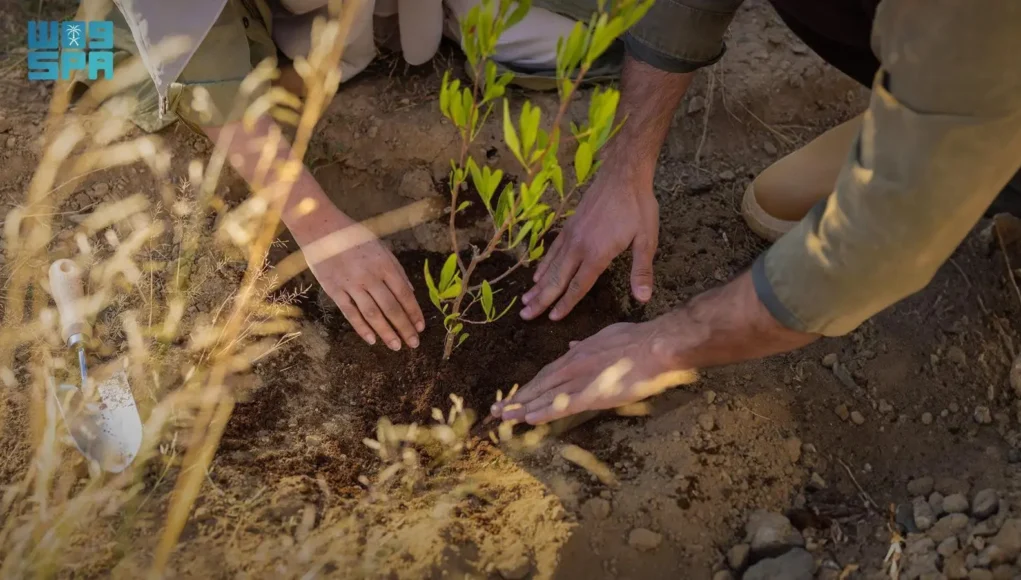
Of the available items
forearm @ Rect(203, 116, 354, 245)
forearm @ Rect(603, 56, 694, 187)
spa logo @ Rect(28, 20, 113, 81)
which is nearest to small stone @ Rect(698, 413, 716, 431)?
forearm @ Rect(603, 56, 694, 187)

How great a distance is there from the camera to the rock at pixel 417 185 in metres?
2.17

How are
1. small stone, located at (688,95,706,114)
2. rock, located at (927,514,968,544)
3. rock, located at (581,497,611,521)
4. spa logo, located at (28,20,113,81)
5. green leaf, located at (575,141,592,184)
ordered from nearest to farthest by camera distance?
green leaf, located at (575,141,592,184), rock, located at (927,514,968,544), rock, located at (581,497,611,521), spa logo, located at (28,20,113,81), small stone, located at (688,95,706,114)

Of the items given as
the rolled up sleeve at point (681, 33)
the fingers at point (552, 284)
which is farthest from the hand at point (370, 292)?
the rolled up sleeve at point (681, 33)

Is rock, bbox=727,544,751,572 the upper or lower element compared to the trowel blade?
lower

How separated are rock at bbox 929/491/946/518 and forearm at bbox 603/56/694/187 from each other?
3.08 ft

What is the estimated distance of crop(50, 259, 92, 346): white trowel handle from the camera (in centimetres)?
163

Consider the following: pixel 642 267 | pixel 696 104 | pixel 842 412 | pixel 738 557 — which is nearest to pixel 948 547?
pixel 738 557

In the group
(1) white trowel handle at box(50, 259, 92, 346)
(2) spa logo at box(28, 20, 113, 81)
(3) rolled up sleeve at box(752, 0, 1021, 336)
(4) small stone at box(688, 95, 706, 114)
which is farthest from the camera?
(4) small stone at box(688, 95, 706, 114)

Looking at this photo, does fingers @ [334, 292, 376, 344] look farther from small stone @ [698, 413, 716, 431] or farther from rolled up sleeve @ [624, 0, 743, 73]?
rolled up sleeve @ [624, 0, 743, 73]

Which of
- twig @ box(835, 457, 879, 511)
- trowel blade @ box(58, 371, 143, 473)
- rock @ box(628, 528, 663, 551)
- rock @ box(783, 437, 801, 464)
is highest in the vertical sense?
trowel blade @ box(58, 371, 143, 473)

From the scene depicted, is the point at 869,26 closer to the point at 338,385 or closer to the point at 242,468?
the point at 338,385

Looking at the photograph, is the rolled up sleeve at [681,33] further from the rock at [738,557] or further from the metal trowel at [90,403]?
the metal trowel at [90,403]

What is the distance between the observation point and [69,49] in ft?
7.12

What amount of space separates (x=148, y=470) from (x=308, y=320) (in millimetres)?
534
